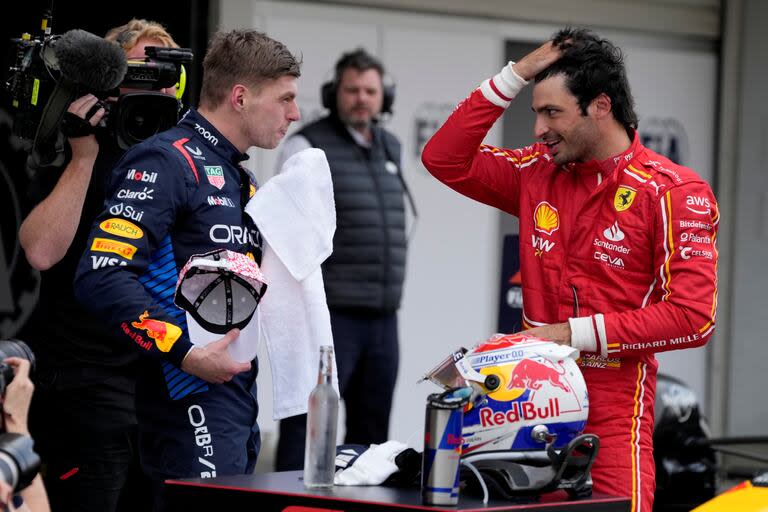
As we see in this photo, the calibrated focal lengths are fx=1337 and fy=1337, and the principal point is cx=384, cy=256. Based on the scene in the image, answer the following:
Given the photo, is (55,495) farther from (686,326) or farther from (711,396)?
(711,396)

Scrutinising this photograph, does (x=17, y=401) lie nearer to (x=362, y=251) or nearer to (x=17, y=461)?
(x=17, y=461)

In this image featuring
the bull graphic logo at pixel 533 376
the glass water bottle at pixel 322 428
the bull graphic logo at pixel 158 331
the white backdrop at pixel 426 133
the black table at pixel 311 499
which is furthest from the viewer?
the white backdrop at pixel 426 133


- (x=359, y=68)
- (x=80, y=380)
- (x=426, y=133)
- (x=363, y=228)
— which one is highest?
(x=359, y=68)

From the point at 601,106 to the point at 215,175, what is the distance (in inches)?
41.9

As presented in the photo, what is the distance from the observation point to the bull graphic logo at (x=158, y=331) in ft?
11.0

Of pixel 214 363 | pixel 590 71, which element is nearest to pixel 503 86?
pixel 590 71

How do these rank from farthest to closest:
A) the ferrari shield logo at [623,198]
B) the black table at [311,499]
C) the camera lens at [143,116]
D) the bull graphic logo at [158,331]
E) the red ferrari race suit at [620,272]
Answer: the camera lens at [143,116], the ferrari shield logo at [623,198], the red ferrari race suit at [620,272], the bull graphic logo at [158,331], the black table at [311,499]

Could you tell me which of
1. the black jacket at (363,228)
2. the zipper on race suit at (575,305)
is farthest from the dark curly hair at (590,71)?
the black jacket at (363,228)

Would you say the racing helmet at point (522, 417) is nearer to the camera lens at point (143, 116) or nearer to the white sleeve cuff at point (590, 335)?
the white sleeve cuff at point (590, 335)

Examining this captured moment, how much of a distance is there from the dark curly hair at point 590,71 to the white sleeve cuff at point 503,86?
0.07 meters

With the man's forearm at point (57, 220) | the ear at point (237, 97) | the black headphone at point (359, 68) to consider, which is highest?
the black headphone at point (359, 68)

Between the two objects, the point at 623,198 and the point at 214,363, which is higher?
the point at 623,198

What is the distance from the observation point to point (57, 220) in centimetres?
388

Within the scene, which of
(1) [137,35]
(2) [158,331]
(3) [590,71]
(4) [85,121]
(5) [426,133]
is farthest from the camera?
(5) [426,133]
